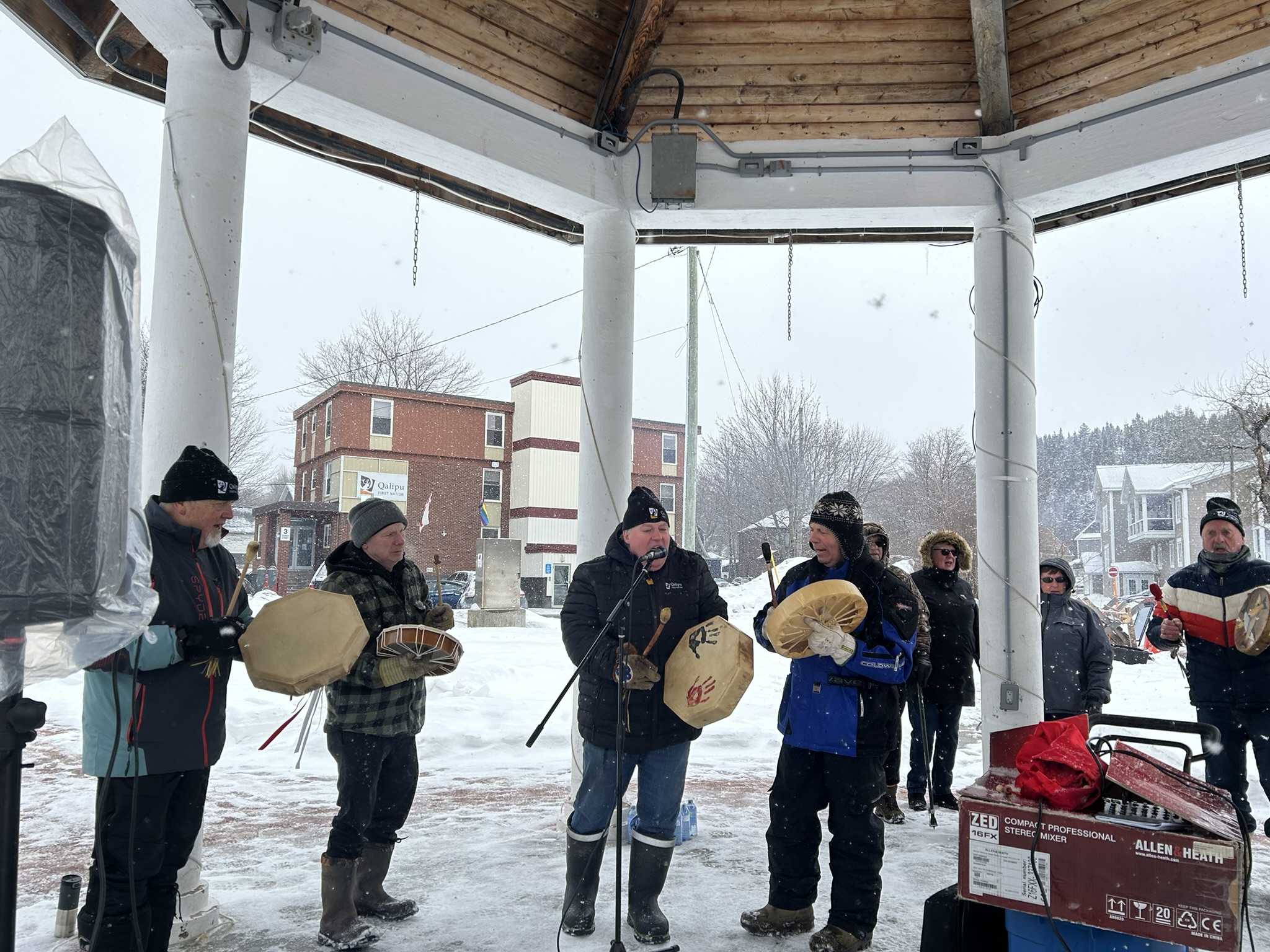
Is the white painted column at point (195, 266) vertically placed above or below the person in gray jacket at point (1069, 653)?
above

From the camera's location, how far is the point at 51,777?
6055mm

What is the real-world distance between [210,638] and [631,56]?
164 inches

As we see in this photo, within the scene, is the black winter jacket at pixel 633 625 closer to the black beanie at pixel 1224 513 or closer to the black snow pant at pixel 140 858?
the black snow pant at pixel 140 858

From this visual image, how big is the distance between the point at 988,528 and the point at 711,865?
2.64 m

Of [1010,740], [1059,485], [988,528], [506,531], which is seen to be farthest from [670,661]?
[1059,485]

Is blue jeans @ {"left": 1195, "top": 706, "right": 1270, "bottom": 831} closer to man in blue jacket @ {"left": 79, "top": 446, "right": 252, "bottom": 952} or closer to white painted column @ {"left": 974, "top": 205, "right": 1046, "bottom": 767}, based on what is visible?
white painted column @ {"left": 974, "top": 205, "right": 1046, "bottom": 767}

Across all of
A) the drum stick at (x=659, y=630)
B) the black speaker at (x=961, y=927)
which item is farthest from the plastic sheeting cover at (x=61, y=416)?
the black speaker at (x=961, y=927)

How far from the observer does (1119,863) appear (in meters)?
2.32

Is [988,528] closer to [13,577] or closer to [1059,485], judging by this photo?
[13,577]

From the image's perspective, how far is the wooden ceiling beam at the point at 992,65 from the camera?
5.04 m

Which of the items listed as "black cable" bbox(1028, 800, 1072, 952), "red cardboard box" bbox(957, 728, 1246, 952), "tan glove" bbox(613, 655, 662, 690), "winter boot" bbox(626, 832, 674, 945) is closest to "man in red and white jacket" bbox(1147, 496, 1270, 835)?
Answer: "red cardboard box" bbox(957, 728, 1246, 952)

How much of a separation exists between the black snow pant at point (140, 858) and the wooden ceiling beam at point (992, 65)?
5394mm

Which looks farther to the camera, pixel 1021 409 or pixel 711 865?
pixel 1021 409

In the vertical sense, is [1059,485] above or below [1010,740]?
above
